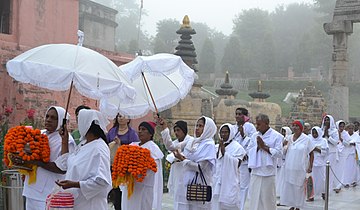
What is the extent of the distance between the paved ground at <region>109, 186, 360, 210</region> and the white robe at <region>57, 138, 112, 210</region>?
507cm

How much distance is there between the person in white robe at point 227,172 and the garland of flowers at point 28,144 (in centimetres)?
339

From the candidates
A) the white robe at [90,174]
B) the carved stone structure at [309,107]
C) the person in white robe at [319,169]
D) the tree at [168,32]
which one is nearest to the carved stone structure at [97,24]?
the carved stone structure at [309,107]

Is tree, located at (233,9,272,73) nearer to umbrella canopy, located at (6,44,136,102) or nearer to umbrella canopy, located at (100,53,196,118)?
umbrella canopy, located at (100,53,196,118)

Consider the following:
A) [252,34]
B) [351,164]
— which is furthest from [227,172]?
[252,34]

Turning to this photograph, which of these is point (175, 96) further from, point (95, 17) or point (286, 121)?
point (95, 17)

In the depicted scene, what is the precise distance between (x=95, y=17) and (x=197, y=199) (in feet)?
96.0

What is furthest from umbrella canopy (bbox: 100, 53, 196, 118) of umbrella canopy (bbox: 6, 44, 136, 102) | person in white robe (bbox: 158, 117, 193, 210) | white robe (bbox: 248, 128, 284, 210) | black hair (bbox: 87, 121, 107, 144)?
black hair (bbox: 87, 121, 107, 144)

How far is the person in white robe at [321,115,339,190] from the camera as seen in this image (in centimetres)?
1339

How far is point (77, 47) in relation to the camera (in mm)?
5977

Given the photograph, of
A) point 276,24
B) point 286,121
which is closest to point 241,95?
point 286,121

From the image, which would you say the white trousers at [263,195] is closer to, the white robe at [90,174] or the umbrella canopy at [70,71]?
the umbrella canopy at [70,71]

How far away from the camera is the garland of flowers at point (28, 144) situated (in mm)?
5508

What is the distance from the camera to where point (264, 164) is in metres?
8.44

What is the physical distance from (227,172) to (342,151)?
8.25 meters
